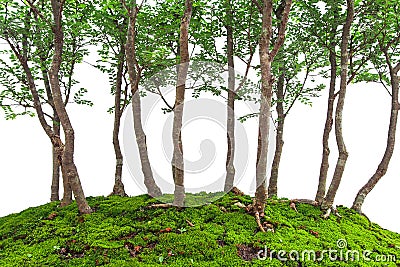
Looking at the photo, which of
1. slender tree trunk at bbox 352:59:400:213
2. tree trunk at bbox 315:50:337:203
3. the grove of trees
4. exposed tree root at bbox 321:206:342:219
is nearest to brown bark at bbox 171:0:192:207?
the grove of trees

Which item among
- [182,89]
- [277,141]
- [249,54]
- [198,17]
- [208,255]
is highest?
[198,17]

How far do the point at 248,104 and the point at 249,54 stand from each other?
4.33 ft

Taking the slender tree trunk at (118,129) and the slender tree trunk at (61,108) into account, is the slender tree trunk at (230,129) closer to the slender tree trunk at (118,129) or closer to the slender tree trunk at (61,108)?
the slender tree trunk at (118,129)

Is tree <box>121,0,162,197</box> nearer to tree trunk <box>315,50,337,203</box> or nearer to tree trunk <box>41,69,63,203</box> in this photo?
tree trunk <box>41,69,63,203</box>

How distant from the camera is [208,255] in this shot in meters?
4.27

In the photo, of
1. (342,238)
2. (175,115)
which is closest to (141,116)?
(175,115)

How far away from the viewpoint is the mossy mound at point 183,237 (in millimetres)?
4273

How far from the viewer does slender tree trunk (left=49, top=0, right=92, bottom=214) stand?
16.4 feet

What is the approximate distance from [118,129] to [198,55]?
5.37 feet

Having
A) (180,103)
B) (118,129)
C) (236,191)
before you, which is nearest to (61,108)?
(118,129)

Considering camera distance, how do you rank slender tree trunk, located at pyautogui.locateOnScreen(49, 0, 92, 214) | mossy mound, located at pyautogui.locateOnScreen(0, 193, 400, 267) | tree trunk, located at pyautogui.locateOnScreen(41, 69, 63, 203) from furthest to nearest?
tree trunk, located at pyautogui.locateOnScreen(41, 69, 63, 203), slender tree trunk, located at pyautogui.locateOnScreen(49, 0, 92, 214), mossy mound, located at pyautogui.locateOnScreen(0, 193, 400, 267)

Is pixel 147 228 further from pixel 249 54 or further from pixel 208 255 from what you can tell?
pixel 249 54

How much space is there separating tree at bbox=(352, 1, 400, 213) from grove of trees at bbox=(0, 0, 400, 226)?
15 millimetres

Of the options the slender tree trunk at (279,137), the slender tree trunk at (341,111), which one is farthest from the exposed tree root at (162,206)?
the slender tree trunk at (341,111)
